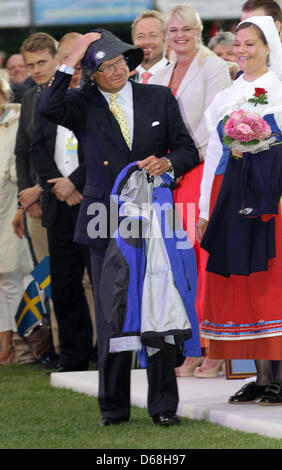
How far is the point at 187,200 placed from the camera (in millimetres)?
8367

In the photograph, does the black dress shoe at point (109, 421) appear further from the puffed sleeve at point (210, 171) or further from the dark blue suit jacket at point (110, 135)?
the puffed sleeve at point (210, 171)

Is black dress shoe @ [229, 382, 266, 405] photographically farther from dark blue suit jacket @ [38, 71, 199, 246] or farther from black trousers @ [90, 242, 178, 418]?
dark blue suit jacket @ [38, 71, 199, 246]

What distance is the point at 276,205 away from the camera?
22.1ft

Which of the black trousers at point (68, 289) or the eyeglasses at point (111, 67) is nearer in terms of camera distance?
the eyeglasses at point (111, 67)

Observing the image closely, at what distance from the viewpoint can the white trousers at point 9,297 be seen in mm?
9922

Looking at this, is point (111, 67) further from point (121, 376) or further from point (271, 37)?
point (121, 376)

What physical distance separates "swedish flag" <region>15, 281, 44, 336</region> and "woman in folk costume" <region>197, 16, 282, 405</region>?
9.49 ft

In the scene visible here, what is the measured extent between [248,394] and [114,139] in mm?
1786

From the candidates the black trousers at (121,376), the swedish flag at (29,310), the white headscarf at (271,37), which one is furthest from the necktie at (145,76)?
the black trousers at (121,376)

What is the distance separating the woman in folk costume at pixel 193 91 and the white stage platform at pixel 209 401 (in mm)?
361

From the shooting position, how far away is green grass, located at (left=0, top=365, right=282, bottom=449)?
6055 millimetres

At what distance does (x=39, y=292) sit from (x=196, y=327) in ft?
10.9

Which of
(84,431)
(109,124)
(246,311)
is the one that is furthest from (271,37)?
(84,431)
